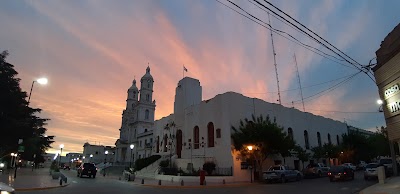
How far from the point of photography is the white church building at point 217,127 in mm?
32156

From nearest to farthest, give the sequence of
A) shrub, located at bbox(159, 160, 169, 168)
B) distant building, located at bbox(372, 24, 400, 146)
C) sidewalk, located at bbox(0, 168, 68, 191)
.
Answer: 1. sidewalk, located at bbox(0, 168, 68, 191)
2. distant building, located at bbox(372, 24, 400, 146)
3. shrub, located at bbox(159, 160, 169, 168)

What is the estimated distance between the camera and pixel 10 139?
3412cm

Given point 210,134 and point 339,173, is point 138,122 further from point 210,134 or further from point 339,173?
point 339,173

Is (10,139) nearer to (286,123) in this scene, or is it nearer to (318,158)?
(286,123)

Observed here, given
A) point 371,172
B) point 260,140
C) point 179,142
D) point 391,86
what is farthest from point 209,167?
point 391,86

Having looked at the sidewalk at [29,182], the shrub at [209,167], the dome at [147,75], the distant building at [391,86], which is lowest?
the sidewalk at [29,182]

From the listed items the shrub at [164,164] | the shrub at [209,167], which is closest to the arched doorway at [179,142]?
the shrub at [164,164]

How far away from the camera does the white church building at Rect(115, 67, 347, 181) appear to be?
3216 centimetres

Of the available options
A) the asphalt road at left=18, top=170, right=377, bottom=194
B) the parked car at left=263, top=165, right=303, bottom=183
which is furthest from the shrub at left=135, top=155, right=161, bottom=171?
the parked car at left=263, top=165, right=303, bottom=183

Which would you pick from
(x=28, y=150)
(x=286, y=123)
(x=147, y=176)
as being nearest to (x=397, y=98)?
(x=286, y=123)

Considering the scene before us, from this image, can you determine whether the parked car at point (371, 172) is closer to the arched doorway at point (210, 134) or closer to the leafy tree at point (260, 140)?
the leafy tree at point (260, 140)

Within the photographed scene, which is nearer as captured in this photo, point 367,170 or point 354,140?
point 367,170

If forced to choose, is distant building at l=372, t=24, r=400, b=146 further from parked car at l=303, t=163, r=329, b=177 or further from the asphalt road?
parked car at l=303, t=163, r=329, b=177

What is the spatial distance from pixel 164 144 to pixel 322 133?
88.9 feet
